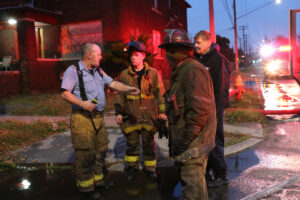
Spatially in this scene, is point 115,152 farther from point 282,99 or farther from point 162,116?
point 282,99

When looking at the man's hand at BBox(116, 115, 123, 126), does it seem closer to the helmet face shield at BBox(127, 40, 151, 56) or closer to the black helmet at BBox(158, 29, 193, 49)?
the helmet face shield at BBox(127, 40, 151, 56)

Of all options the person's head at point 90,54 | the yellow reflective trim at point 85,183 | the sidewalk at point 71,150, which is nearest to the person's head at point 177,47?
the person's head at point 90,54

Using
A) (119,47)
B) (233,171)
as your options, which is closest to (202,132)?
(233,171)

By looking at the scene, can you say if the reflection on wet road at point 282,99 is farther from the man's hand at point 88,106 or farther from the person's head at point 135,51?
the man's hand at point 88,106

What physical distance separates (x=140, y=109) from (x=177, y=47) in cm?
189

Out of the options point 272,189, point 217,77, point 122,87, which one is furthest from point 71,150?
point 272,189

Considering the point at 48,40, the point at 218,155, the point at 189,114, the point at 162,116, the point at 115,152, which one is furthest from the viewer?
the point at 48,40

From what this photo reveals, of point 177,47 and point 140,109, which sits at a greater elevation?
point 177,47

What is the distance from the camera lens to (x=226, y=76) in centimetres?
432

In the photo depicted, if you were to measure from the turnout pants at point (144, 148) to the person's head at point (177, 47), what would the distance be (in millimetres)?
1978

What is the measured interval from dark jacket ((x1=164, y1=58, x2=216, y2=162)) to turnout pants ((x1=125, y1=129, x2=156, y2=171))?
5.71ft

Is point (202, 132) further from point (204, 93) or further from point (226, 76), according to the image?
point (226, 76)

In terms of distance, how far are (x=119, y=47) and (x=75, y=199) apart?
12.3 meters

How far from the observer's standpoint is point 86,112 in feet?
13.4
